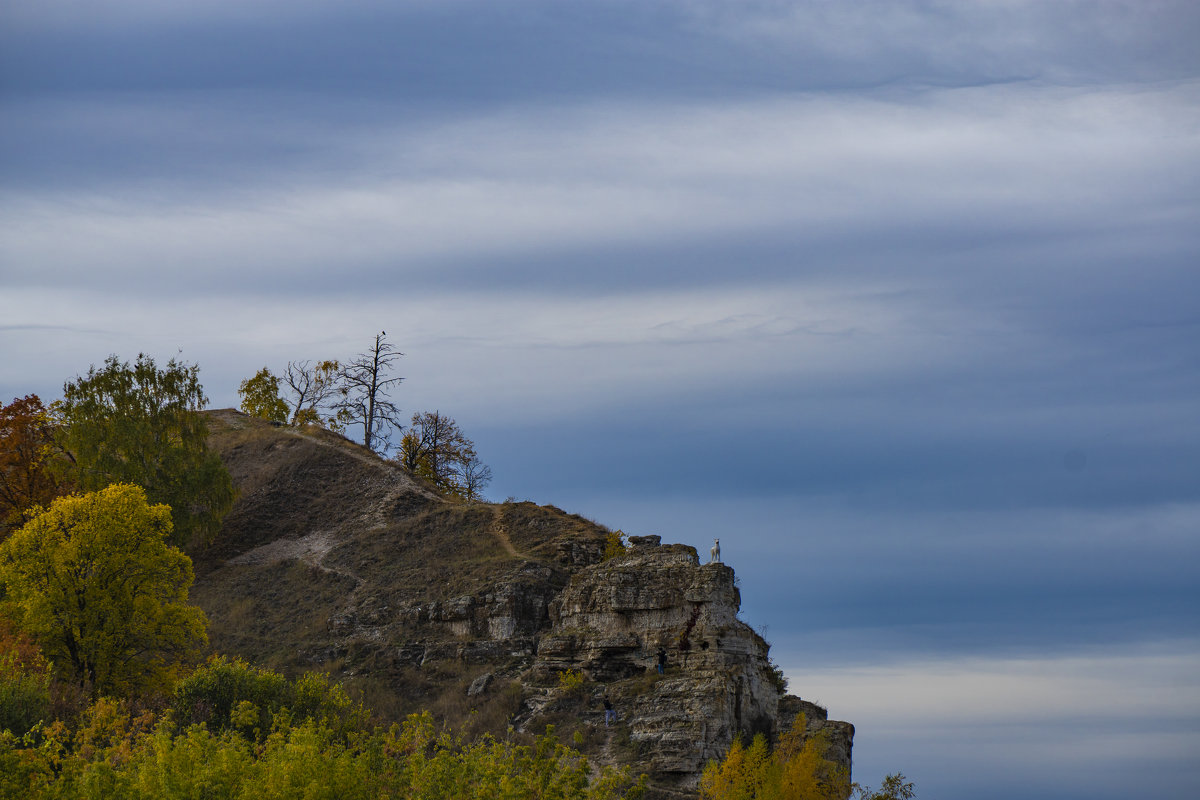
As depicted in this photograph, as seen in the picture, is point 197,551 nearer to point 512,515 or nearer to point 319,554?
point 319,554

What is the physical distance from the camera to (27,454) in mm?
77500

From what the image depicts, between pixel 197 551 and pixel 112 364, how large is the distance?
13186mm

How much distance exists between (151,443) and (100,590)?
22.0 m

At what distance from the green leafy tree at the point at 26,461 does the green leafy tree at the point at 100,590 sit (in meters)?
17.0

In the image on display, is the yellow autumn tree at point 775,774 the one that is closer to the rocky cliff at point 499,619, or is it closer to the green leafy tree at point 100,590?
the rocky cliff at point 499,619

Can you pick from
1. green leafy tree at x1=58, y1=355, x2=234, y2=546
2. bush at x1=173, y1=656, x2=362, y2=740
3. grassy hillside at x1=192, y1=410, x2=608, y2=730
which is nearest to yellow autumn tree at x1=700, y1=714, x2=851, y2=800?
grassy hillside at x1=192, y1=410, x2=608, y2=730

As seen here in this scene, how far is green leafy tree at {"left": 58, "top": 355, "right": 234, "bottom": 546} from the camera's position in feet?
239

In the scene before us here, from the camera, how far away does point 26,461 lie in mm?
77000

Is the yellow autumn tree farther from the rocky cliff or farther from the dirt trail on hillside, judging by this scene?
the dirt trail on hillside

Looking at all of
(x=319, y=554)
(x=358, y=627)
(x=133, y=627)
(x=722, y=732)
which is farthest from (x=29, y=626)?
(x=722, y=732)

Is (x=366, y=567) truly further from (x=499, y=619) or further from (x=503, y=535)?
(x=499, y=619)

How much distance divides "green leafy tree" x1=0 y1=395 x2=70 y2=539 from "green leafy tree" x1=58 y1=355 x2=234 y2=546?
1.87 metres

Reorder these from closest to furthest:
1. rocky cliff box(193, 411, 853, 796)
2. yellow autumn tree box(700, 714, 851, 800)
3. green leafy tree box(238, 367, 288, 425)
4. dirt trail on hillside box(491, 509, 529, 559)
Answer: yellow autumn tree box(700, 714, 851, 800)
rocky cliff box(193, 411, 853, 796)
dirt trail on hillside box(491, 509, 529, 559)
green leafy tree box(238, 367, 288, 425)

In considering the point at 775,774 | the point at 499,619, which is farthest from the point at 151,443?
the point at 775,774
